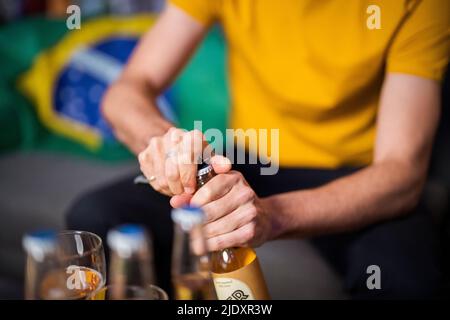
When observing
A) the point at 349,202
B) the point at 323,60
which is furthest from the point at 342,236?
the point at 323,60

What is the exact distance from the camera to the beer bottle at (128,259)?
1.77 feet

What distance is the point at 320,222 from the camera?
98cm

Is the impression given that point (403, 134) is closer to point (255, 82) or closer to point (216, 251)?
point (255, 82)

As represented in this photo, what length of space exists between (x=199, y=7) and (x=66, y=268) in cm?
77

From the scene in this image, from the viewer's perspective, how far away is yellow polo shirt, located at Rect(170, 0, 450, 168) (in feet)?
3.51

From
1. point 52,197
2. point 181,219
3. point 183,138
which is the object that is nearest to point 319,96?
point 183,138

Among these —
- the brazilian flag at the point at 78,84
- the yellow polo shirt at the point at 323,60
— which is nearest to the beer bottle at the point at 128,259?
the yellow polo shirt at the point at 323,60

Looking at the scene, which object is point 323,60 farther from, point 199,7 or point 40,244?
point 40,244

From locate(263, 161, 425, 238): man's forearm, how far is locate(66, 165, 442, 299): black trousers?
45 mm

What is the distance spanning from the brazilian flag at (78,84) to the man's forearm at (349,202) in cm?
78

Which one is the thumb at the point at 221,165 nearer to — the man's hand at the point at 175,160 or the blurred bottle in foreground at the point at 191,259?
the man's hand at the point at 175,160

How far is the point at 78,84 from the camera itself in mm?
1912

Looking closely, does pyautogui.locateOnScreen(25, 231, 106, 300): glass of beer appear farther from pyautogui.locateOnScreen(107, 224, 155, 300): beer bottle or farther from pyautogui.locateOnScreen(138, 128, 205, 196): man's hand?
pyautogui.locateOnScreen(138, 128, 205, 196): man's hand

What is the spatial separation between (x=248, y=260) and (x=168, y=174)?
15 centimetres
